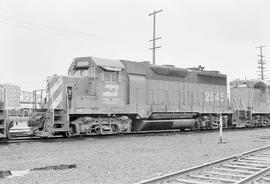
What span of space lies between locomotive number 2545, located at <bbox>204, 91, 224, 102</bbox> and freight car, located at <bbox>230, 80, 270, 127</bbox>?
170 centimetres

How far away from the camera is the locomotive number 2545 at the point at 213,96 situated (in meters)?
18.8

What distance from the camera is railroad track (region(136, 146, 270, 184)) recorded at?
5.53 metres

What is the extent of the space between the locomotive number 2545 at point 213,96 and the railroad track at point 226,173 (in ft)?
35.5

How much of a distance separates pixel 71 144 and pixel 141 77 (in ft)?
18.5

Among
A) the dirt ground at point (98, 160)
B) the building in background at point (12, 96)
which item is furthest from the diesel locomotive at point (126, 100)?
the dirt ground at point (98, 160)

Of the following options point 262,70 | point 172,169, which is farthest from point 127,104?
point 262,70

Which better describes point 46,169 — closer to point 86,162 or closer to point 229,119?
point 86,162

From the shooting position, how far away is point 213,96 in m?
19.3

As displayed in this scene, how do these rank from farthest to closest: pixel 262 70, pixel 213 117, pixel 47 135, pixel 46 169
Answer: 1. pixel 262 70
2. pixel 213 117
3. pixel 47 135
4. pixel 46 169

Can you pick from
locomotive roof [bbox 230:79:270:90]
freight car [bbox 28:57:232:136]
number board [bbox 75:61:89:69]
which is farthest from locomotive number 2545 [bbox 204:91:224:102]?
number board [bbox 75:61:89:69]

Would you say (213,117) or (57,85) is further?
(213,117)

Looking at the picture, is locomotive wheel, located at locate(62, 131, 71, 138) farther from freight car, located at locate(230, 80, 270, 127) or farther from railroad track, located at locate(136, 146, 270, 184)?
freight car, located at locate(230, 80, 270, 127)

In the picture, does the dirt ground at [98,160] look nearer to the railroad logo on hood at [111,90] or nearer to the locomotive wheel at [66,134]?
the locomotive wheel at [66,134]

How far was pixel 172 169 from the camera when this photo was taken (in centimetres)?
675
